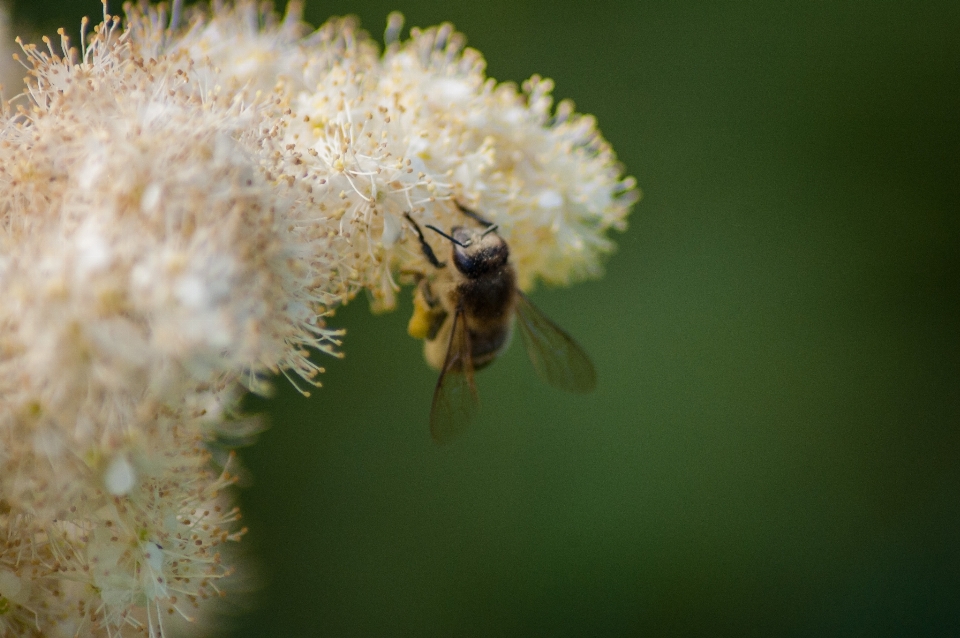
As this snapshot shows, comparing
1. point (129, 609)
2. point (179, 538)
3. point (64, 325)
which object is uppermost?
point (64, 325)

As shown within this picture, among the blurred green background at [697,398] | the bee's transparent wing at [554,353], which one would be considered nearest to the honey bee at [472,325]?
the bee's transparent wing at [554,353]

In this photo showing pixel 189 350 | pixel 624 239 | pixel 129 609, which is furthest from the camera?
pixel 624 239

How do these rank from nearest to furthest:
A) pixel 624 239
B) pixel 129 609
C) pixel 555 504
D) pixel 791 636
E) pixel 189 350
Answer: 1. pixel 189 350
2. pixel 129 609
3. pixel 791 636
4. pixel 555 504
5. pixel 624 239

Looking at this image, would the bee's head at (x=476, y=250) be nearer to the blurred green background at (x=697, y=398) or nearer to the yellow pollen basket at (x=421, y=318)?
the yellow pollen basket at (x=421, y=318)

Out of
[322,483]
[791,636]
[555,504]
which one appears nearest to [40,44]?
[322,483]

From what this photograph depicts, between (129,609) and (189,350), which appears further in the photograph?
(129,609)

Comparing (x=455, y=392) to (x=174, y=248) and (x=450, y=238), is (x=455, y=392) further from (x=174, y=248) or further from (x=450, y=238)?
(x=174, y=248)

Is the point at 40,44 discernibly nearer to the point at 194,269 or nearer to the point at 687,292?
the point at 194,269
